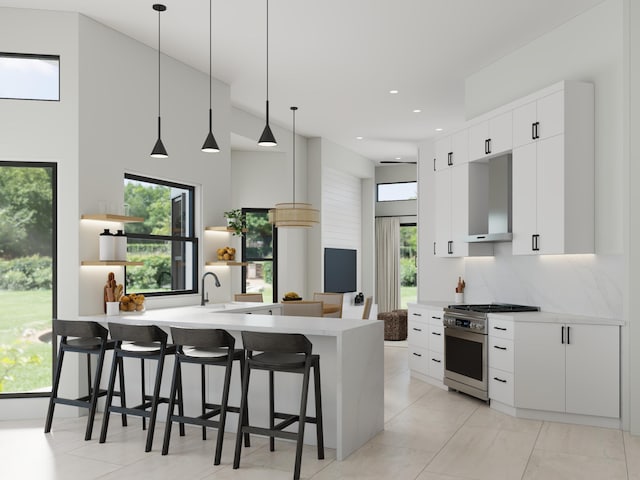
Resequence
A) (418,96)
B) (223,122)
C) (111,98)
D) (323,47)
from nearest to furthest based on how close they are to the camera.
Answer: (111,98) < (323,47) < (223,122) < (418,96)

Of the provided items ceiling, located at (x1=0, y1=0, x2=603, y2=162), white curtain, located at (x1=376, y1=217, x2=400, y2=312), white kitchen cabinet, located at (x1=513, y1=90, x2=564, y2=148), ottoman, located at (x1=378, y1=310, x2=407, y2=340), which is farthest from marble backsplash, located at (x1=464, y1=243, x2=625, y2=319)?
white curtain, located at (x1=376, y1=217, x2=400, y2=312)

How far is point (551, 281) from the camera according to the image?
5.62 meters

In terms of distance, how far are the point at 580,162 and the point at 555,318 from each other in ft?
4.47

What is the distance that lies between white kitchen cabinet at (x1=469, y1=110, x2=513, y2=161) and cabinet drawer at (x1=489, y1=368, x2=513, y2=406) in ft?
7.02

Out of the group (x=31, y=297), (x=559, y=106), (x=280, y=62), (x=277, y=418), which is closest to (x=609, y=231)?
(x=559, y=106)

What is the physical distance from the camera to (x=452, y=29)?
5.61m

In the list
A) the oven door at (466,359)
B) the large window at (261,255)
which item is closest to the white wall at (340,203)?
the large window at (261,255)

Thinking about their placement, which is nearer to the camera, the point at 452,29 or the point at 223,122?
the point at 452,29

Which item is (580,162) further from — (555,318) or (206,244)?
(206,244)

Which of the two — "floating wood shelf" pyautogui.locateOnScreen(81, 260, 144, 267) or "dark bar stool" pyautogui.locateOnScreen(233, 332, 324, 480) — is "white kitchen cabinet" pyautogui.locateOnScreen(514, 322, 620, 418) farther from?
"floating wood shelf" pyautogui.locateOnScreen(81, 260, 144, 267)

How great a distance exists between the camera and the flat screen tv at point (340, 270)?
10.6m

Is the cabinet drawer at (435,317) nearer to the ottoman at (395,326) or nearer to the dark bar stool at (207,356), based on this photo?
the dark bar stool at (207,356)

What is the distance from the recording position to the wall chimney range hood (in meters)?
5.91

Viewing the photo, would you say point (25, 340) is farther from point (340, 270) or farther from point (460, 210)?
A: point (340, 270)
